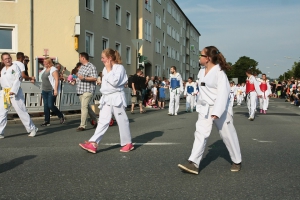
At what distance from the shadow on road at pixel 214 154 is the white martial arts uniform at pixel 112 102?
4.86ft

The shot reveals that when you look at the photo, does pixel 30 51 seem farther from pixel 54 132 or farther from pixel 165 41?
pixel 165 41

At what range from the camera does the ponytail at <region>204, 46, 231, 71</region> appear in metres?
5.04

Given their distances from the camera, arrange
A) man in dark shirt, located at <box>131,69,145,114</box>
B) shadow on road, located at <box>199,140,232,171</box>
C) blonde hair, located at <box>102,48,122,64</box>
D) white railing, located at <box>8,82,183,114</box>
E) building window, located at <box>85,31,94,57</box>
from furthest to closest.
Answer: building window, located at <box>85,31,94,57</box>
man in dark shirt, located at <box>131,69,145,114</box>
white railing, located at <box>8,82,183,114</box>
blonde hair, located at <box>102,48,122,64</box>
shadow on road, located at <box>199,140,232,171</box>

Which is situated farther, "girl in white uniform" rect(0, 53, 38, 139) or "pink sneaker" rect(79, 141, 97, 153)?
"girl in white uniform" rect(0, 53, 38, 139)

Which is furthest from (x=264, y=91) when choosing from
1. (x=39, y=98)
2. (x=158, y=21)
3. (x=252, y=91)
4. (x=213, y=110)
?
(x=158, y=21)

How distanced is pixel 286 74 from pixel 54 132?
119 m

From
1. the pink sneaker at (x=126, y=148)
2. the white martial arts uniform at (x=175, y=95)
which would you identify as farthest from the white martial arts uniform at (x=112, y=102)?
the white martial arts uniform at (x=175, y=95)

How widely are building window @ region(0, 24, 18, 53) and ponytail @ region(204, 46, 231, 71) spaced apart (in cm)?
1884

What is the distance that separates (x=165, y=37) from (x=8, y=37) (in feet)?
103

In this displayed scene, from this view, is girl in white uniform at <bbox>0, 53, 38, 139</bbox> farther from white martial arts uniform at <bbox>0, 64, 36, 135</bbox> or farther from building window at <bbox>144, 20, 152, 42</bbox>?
building window at <bbox>144, 20, 152, 42</bbox>

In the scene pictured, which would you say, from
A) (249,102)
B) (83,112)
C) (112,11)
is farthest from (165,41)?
(83,112)

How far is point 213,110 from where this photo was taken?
4.91 meters

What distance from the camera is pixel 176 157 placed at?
618 cm

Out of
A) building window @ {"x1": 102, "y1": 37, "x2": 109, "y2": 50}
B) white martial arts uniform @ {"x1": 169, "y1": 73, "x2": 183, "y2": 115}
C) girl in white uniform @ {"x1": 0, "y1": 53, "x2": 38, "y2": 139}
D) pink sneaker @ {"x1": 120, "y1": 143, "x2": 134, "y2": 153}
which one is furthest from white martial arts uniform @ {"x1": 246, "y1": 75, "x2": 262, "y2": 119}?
building window @ {"x1": 102, "y1": 37, "x2": 109, "y2": 50}
